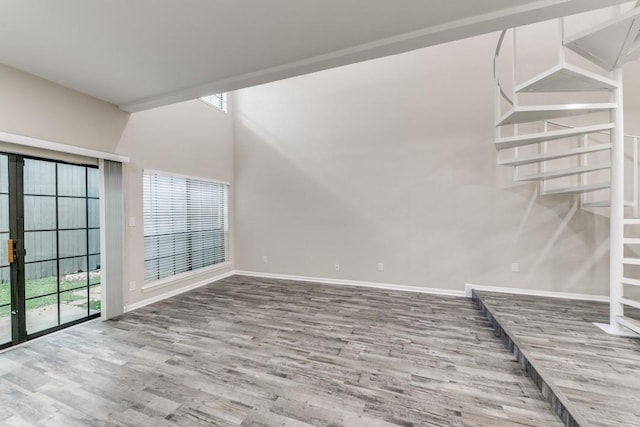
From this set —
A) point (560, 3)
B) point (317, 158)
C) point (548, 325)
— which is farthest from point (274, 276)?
point (560, 3)

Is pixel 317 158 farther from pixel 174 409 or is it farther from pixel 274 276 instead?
pixel 174 409

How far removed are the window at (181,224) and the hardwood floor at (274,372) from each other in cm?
96

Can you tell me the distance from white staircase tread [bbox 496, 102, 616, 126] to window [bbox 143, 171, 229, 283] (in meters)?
4.72

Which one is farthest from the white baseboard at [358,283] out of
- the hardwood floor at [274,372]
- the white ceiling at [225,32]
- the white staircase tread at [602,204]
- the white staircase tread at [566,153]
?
the white ceiling at [225,32]

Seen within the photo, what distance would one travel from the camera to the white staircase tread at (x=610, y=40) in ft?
6.17

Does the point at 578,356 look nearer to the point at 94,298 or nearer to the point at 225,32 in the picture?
the point at 225,32

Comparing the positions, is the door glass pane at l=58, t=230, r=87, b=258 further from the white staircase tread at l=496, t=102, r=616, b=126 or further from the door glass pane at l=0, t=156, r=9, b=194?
the white staircase tread at l=496, t=102, r=616, b=126

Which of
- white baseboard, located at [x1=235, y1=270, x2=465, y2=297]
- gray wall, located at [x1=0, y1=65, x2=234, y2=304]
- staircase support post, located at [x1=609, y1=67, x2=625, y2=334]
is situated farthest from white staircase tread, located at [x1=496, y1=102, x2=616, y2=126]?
gray wall, located at [x1=0, y1=65, x2=234, y2=304]

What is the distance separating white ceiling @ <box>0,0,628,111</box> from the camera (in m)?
1.71

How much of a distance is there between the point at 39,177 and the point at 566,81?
546 centimetres

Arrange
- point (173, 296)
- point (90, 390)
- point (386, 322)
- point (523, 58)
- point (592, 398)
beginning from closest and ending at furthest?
point (592, 398)
point (90, 390)
point (386, 322)
point (523, 58)
point (173, 296)

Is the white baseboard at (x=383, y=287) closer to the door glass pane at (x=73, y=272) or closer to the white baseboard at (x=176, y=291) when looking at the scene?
the white baseboard at (x=176, y=291)

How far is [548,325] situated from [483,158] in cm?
232

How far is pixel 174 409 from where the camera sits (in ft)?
5.64
